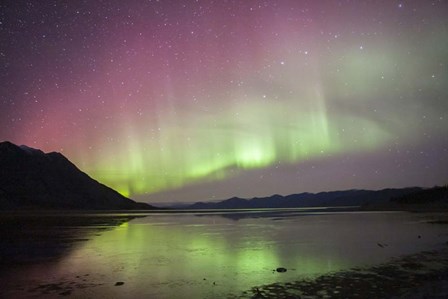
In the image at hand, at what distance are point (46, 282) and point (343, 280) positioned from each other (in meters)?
13.9

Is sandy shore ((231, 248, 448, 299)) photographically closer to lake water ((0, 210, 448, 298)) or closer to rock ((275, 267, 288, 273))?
lake water ((0, 210, 448, 298))

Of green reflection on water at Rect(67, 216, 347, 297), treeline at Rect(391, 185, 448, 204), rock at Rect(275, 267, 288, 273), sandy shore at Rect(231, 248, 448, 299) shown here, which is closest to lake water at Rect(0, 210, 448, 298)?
green reflection on water at Rect(67, 216, 347, 297)

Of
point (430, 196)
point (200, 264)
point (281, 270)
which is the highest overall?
point (430, 196)

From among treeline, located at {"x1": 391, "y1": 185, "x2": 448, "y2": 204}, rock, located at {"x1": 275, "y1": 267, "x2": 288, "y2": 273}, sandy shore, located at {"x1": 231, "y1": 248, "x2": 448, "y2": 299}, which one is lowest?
sandy shore, located at {"x1": 231, "y1": 248, "x2": 448, "y2": 299}

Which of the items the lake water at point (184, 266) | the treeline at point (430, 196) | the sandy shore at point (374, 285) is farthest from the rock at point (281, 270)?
the treeline at point (430, 196)

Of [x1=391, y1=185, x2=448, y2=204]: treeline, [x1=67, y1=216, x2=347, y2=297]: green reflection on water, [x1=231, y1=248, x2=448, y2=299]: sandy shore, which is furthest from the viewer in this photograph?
[x1=391, y1=185, x2=448, y2=204]: treeline

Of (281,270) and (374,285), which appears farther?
(281,270)

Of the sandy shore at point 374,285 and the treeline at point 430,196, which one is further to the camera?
the treeline at point 430,196

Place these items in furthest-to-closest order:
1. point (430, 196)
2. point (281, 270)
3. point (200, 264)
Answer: point (430, 196) → point (200, 264) → point (281, 270)

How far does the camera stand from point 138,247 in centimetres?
3209

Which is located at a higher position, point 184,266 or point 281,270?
point 184,266

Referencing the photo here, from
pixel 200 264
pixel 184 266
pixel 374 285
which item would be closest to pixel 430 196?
pixel 200 264

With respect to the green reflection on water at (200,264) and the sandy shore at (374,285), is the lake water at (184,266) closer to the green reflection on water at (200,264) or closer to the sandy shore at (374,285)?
the green reflection on water at (200,264)

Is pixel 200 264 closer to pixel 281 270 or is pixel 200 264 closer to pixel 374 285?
pixel 281 270
